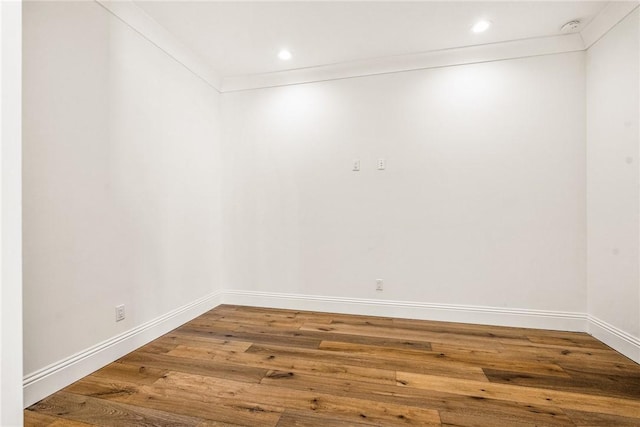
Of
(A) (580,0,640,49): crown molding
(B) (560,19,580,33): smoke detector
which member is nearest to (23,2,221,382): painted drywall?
(B) (560,19,580,33): smoke detector

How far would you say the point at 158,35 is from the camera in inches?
94.7

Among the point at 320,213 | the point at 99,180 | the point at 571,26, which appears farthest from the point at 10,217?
the point at 571,26

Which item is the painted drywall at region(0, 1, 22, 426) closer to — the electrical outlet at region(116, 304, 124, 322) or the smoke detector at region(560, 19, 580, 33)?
the electrical outlet at region(116, 304, 124, 322)

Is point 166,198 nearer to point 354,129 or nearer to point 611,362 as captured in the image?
point 354,129

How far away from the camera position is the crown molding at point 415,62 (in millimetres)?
2535

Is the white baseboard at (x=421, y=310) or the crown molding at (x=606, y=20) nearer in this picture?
the crown molding at (x=606, y=20)

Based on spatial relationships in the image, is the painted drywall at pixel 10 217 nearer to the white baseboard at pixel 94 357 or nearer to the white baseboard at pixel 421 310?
the white baseboard at pixel 94 357

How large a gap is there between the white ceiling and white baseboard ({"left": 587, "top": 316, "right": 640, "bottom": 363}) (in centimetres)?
235

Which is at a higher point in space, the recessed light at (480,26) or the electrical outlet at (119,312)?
the recessed light at (480,26)

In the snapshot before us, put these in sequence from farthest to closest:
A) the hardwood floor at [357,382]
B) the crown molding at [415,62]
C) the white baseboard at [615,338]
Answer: the crown molding at [415,62] < the white baseboard at [615,338] < the hardwood floor at [357,382]

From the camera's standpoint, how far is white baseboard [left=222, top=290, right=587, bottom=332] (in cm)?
256

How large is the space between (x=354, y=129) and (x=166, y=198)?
1.87 metres

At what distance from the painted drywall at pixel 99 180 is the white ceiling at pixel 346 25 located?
0.40 meters

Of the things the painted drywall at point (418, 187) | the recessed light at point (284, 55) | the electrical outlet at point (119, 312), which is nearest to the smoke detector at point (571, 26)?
the painted drywall at point (418, 187)
